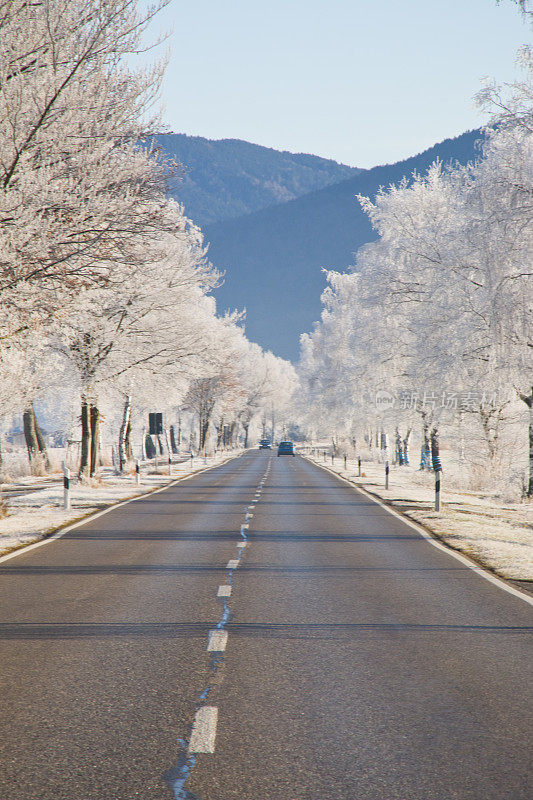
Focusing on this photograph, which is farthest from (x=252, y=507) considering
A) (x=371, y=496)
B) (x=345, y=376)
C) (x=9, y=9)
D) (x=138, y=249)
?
(x=345, y=376)

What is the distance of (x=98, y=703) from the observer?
18.0 feet

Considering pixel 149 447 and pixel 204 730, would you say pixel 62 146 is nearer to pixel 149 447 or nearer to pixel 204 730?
pixel 204 730

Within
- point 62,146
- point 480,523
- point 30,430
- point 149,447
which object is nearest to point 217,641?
point 62,146

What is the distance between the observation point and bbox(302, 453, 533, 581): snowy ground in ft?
41.1

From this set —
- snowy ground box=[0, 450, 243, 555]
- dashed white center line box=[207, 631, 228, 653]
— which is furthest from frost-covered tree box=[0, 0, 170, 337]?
dashed white center line box=[207, 631, 228, 653]

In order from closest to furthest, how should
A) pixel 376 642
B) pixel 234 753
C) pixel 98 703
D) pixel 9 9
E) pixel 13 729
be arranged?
pixel 234 753, pixel 13 729, pixel 98 703, pixel 376 642, pixel 9 9

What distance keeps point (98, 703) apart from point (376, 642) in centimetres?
279

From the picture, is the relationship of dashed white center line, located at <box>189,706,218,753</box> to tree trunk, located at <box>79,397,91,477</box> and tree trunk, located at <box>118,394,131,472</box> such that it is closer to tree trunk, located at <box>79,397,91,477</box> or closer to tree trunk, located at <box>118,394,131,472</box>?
tree trunk, located at <box>79,397,91,477</box>

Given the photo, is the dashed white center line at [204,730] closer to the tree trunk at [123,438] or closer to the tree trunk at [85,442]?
the tree trunk at [85,442]

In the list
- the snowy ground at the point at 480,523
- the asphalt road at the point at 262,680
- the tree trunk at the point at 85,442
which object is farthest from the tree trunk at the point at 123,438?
the asphalt road at the point at 262,680

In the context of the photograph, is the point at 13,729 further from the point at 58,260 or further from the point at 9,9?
the point at 9,9

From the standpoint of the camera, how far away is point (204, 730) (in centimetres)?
496

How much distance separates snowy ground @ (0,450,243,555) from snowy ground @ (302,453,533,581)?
7.92 metres

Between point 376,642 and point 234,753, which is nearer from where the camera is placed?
point 234,753
